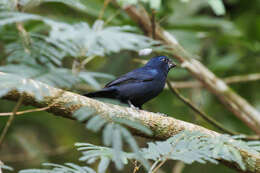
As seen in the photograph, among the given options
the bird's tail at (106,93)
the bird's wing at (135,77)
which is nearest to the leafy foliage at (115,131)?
the bird's tail at (106,93)

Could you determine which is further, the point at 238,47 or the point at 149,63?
the point at 238,47

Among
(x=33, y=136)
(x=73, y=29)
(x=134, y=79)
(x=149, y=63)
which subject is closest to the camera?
(x=73, y=29)

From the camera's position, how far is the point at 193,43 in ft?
22.4

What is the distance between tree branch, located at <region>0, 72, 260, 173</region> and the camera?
300cm

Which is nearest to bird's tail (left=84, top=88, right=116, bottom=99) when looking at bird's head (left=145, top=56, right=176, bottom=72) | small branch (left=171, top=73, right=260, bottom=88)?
bird's head (left=145, top=56, right=176, bottom=72)

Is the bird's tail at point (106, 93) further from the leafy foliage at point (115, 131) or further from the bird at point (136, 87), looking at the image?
the leafy foliage at point (115, 131)

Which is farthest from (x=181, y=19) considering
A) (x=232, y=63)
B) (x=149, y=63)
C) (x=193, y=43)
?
(x=149, y=63)

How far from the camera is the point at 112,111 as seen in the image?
3131 millimetres

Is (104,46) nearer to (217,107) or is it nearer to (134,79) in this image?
(134,79)

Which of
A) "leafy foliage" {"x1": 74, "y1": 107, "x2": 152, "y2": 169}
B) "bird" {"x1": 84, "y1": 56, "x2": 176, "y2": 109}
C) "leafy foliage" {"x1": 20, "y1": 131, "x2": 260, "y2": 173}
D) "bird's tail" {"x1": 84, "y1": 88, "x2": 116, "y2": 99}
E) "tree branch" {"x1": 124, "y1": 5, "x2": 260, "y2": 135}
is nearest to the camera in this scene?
"leafy foliage" {"x1": 74, "y1": 107, "x2": 152, "y2": 169}

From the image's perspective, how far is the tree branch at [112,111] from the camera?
3000mm

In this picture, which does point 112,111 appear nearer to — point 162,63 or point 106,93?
point 106,93

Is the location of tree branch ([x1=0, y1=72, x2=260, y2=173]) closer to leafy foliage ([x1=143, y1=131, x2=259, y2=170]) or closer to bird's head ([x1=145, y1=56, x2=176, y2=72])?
leafy foliage ([x1=143, y1=131, x2=259, y2=170])

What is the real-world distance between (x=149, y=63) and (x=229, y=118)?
2033 mm
